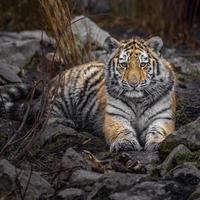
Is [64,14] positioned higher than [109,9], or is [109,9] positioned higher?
[64,14]

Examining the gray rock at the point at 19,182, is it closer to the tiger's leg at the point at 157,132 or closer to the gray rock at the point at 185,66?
the tiger's leg at the point at 157,132

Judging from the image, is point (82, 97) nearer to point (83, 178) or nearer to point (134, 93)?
point (134, 93)

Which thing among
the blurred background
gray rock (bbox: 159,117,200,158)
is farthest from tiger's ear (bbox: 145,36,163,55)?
the blurred background

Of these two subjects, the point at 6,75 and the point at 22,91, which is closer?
the point at 22,91

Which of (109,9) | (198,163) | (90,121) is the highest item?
(198,163)

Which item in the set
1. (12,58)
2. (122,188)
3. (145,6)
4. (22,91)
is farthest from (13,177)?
(145,6)

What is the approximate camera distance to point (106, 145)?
25.2 feet

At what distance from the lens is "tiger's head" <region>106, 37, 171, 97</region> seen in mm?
7594

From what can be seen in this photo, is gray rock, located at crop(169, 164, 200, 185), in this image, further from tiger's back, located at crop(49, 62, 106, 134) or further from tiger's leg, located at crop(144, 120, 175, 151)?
tiger's back, located at crop(49, 62, 106, 134)

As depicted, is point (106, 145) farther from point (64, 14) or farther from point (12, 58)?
point (12, 58)

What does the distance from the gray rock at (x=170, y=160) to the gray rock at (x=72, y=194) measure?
60 centimetres

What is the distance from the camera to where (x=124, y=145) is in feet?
24.0

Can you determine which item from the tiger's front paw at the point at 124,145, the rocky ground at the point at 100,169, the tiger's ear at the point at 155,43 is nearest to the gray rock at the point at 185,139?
the rocky ground at the point at 100,169

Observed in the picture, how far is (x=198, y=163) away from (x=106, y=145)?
1706 mm
